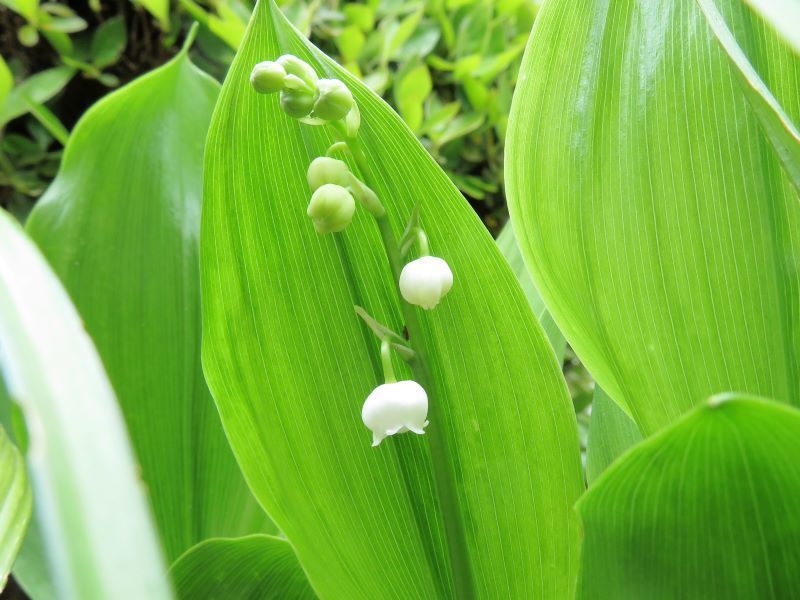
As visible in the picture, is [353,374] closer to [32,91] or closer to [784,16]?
[784,16]

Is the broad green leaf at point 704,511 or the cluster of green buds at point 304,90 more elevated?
the cluster of green buds at point 304,90

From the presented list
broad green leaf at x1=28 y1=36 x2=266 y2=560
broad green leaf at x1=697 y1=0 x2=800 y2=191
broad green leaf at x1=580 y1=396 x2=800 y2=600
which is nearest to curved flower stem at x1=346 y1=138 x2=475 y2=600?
broad green leaf at x1=580 y1=396 x2=800 y2=600

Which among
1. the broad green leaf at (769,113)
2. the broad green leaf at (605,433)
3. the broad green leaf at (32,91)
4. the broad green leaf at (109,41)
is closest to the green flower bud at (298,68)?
the broad green leaf at (769,113)

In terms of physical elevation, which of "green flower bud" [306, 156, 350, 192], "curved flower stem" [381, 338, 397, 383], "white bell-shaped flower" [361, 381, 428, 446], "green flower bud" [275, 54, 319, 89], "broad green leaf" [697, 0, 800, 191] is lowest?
"white bell-shaped flower" [361, 381, 428, 446]

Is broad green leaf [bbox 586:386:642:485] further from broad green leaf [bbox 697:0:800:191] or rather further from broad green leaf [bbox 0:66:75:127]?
broad green leaf [bbox 0:66:75:127]

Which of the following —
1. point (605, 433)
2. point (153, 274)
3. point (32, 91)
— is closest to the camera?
point (605, 433)

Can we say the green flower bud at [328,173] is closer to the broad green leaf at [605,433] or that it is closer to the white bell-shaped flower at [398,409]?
the white bell-shaped flower at [398,409]

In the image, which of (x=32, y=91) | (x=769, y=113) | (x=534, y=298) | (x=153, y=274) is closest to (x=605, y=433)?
(x=534, y=298)
